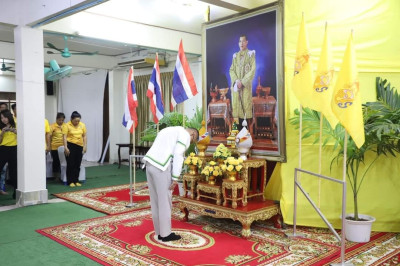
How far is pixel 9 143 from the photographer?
6281mm

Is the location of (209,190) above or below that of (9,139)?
below

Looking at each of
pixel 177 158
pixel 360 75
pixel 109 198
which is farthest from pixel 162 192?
pixel 109 198

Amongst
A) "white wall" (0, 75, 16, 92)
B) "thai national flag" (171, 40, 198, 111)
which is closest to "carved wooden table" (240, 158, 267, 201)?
"thai national flag" (171, 40, 198, 111)

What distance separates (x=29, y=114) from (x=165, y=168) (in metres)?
2.90

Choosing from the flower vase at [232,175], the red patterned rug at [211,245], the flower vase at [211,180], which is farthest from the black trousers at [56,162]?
the flower vase at [232,175]

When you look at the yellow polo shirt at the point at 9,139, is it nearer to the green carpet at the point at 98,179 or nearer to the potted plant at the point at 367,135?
the green carpet at the point at 98,179

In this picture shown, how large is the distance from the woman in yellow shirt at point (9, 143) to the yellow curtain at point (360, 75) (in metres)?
4.27

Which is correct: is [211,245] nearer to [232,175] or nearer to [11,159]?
[232,175]

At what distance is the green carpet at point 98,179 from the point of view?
23.1 ft

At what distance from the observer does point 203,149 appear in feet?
16.8

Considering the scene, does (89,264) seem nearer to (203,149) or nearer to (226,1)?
(203,149)

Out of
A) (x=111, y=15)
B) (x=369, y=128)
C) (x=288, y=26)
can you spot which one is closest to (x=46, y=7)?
(x=111, y=15)

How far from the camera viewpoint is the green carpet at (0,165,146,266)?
363 centimetres

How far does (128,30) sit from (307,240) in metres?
4.87
